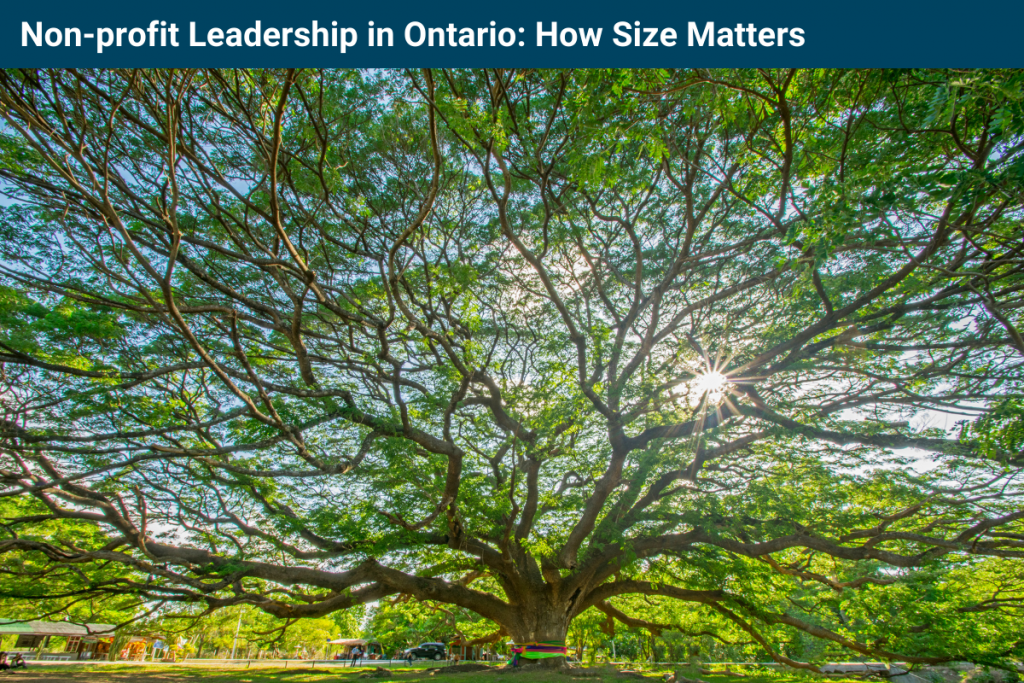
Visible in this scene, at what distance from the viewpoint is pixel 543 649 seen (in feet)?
28.5

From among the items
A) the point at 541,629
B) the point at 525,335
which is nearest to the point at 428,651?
the point at 541,629

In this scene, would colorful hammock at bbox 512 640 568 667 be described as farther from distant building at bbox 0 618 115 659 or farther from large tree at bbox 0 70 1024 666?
distant building at bbox 0 618 115 659

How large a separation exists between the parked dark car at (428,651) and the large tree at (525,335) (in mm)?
17663

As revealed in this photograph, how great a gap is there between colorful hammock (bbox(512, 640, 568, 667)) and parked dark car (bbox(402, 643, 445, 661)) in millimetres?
17278

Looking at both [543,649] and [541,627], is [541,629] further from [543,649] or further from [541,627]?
[543,649]

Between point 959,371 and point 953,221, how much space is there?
2.75 meters

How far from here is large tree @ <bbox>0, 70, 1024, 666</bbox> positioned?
389cm

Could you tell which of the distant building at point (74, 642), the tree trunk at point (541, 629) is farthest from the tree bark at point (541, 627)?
the distant building at point (74, 642)

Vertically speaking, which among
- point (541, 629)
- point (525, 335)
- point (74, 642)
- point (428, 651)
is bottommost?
point (428, 651)

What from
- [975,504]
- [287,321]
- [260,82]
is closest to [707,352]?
[975,504]

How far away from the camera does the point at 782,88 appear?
346cm

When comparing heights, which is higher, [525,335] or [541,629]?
[525,335]

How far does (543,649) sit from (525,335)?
5.65 metres

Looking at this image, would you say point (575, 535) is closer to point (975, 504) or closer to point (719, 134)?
point (975, 504)
